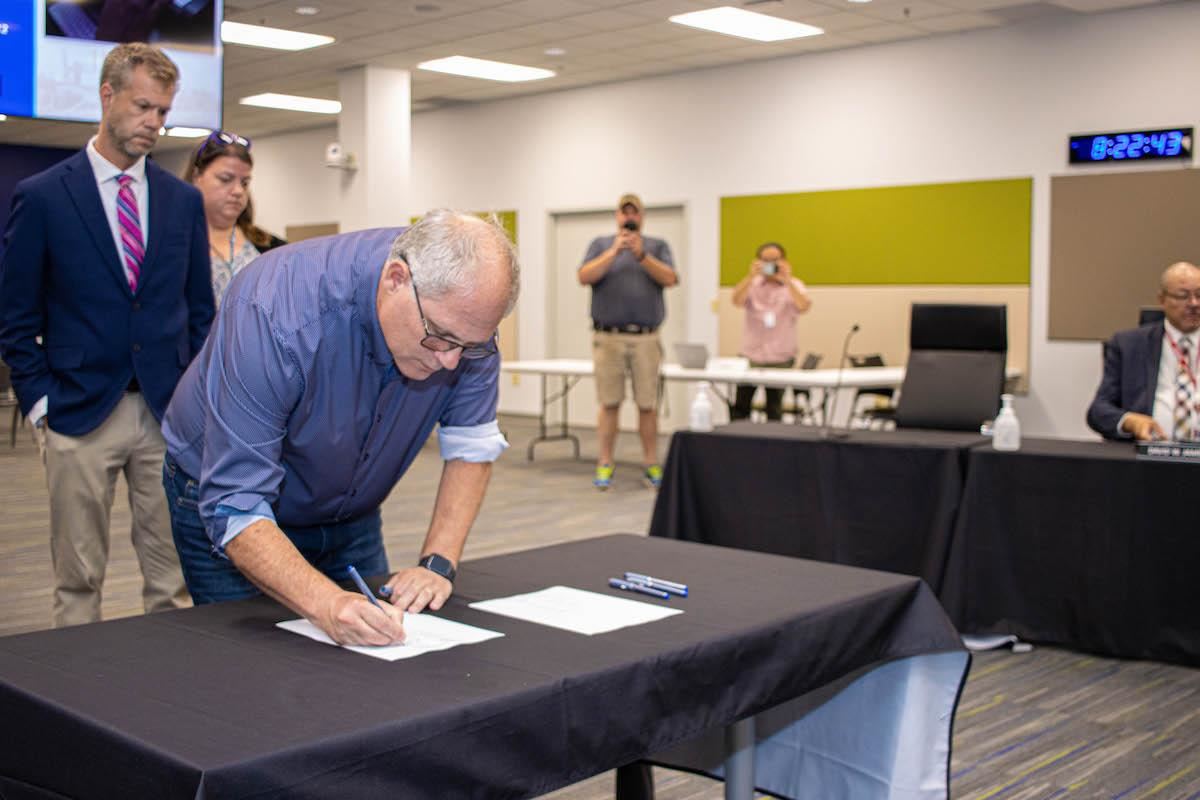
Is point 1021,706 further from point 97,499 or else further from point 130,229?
point 130,229

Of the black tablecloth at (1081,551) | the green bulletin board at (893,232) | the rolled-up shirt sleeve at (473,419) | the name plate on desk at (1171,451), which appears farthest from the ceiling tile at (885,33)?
the rolled-up shirt sleeve at (473,419)

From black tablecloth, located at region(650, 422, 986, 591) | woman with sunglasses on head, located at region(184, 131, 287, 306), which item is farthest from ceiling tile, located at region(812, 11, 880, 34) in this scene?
woman with sunglasses on head, located at region(184, 131, 287, 306)

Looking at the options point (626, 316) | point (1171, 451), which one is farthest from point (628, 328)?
point (1171, 451)

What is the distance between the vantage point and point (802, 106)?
9500 millimetres

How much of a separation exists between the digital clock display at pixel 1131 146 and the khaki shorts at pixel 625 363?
3.02 metres

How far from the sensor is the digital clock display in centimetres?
763

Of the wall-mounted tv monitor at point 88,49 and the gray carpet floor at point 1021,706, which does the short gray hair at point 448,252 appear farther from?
the wall-mounted tv monitor at point 88,49

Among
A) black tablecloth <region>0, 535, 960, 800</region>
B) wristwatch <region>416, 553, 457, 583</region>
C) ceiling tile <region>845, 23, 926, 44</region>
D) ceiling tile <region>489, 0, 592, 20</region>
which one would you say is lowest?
black tablecloth <region>0, 535, 960, 800</region>

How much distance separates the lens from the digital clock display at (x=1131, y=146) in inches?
300

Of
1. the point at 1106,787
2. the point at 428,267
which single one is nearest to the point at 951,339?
the point at 1106,787

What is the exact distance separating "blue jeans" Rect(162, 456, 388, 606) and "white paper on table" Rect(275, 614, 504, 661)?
33 centimetres

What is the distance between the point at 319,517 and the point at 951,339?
367cm

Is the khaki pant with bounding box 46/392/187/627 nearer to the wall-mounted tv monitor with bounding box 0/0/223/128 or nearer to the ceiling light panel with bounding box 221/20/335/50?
the wall-mounted tv monitor with bounding box 0/0/223/128

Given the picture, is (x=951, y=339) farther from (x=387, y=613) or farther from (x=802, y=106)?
(x=802, y=106)
